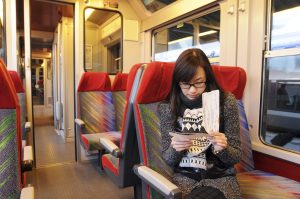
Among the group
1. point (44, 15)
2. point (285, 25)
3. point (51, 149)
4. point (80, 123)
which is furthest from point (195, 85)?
point (44, 15)

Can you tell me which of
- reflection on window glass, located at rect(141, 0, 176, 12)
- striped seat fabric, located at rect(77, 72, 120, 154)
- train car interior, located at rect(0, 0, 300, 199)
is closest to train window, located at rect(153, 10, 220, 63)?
train car interior, located at rect(0, 0, 300, 199)

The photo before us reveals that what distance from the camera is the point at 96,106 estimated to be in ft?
10.8

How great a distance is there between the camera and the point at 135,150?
1721mm

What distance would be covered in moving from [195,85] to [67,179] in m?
2.23

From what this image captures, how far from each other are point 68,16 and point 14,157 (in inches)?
154

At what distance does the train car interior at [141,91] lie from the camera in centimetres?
140

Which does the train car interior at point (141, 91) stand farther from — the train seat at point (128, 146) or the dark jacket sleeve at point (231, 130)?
the dark jacket sleeve at point (231, 130)

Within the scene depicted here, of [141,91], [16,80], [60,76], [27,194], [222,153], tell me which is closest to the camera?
[27,194]

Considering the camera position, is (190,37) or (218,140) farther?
(190,37)

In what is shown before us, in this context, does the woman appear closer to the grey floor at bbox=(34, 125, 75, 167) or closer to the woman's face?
the woman's face

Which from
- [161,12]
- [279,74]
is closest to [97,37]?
[161,12]

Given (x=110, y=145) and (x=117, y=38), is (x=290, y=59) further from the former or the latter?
(x=117, y=38)

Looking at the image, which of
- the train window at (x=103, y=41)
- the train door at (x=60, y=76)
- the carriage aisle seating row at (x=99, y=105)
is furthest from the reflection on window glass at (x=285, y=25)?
the train door at (x=60, y=76)

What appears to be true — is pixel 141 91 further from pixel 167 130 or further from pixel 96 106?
pixel 96 106
